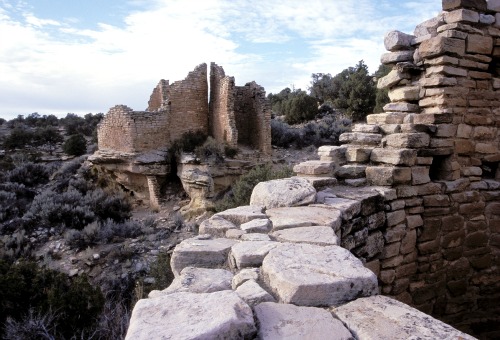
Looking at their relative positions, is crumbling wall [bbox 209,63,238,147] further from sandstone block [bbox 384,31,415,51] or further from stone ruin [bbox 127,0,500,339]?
sandstone block [bbox 384,31,415,51]

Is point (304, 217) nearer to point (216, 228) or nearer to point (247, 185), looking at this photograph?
point (216, 228)

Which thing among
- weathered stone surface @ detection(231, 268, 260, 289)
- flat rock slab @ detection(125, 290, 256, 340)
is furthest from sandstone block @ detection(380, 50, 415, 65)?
flat rock slab @ detection(125, 290, 256, 340)

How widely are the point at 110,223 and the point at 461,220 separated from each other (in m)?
8.59

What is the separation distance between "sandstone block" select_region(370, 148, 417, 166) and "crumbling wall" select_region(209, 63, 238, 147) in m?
9.49

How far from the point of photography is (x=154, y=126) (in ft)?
43.4

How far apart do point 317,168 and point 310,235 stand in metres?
1.42

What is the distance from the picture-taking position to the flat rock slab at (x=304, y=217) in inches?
103

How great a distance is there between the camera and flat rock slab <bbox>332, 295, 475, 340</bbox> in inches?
57.7

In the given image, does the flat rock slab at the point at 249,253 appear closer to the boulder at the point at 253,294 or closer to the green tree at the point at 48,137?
the boulder at the point at 253,294

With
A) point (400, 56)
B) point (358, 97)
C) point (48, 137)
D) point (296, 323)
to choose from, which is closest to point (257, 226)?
point (296, 323)

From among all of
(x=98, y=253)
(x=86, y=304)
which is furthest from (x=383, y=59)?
(x=98, y=253)

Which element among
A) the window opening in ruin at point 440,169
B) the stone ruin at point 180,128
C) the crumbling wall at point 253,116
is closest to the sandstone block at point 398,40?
the window opening in ruin at point 440,169

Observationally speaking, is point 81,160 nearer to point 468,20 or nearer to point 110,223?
point 110,223

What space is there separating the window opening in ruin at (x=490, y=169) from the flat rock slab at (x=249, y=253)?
3.19 metres
